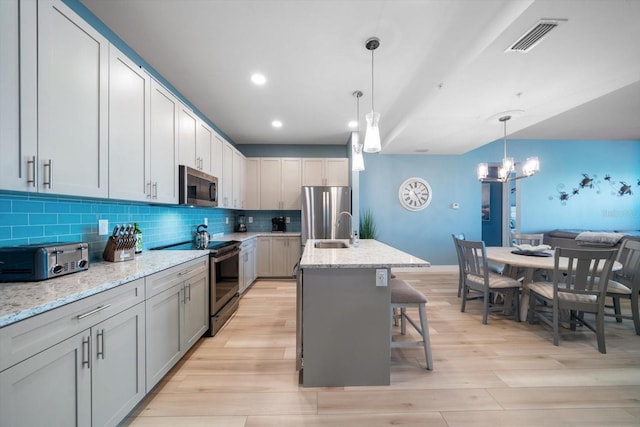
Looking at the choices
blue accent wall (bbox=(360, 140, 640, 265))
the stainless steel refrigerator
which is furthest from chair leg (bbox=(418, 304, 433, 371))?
blue accent wall (bbox=(360, 140, 640, 265))

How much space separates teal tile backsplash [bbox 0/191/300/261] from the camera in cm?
137

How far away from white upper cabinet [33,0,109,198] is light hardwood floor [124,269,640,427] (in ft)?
4.88

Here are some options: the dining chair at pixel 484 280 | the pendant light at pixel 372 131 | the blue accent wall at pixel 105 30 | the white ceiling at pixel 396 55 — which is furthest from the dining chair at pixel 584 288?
the blue accent wall at pixel 105 30

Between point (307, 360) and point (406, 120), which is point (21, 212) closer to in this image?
point (307, 360)

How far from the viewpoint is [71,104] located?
134 cm

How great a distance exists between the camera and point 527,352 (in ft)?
7.10

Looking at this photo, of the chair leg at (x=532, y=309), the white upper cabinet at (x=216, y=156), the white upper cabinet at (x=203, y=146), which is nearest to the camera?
the chair leg at (x=532, y=309)

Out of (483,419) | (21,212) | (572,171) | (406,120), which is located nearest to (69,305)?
(21,212)

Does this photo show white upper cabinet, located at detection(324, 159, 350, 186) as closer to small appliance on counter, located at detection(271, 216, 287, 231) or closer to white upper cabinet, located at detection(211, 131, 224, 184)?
small appliance on counter, located at detection(271, 216, 287, 231)

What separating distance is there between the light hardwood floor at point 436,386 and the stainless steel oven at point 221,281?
0.63ft

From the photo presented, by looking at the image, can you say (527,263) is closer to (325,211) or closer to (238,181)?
(325,211)

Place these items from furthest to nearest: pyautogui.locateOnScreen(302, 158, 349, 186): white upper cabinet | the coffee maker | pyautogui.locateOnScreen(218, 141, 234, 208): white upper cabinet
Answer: the coffee maker, pyautogui.locateOnScreen(302, 158, 349, 186): white upper cabinet, pyautogui.locateOnScreen(218, 141, 234, 208): white upper cabinet

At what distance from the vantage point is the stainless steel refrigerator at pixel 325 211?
14.2ft

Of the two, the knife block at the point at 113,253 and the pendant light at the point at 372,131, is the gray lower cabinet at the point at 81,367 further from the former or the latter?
the pendant light at the point at 372,131
